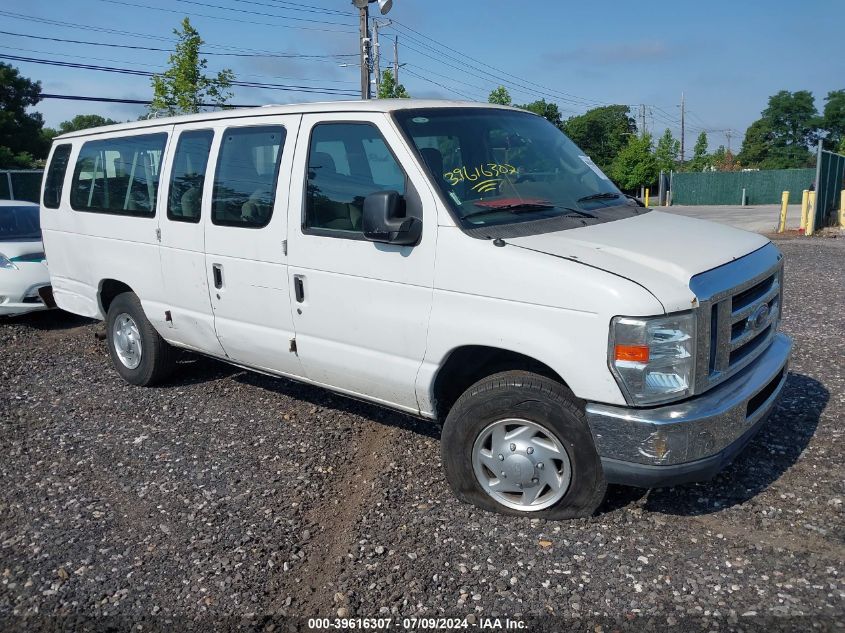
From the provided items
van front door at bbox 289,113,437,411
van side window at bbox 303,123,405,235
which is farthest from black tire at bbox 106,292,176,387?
van side window at bbox 303,123,405,235

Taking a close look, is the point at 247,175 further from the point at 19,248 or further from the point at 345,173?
the point at 19,248

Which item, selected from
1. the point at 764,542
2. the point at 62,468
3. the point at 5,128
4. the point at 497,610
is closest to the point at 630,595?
the point at 497,610

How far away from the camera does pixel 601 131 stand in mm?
78625

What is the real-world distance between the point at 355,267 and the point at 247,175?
123cm

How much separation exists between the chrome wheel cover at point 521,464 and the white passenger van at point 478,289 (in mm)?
10

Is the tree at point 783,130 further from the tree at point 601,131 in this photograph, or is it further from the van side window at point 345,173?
the van side window at point 345,173

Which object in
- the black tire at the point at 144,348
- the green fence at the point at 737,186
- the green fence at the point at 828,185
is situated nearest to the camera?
the black tire at the point at 144,348

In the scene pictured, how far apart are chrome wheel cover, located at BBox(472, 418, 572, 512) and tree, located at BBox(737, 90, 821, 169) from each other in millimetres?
91224

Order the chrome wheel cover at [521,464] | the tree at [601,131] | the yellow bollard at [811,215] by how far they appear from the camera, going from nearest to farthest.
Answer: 1. the chrome wheel cover at [521,464]
2. the yellow bollard at [811,215]
3. the tree at [601,131]

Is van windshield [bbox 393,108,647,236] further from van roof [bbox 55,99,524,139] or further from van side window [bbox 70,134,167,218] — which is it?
van side window [bbox 70,134,167,218]

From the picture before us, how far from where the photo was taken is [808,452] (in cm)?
459

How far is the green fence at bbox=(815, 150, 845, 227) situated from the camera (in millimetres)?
19078

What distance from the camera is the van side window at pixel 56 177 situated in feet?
22.3

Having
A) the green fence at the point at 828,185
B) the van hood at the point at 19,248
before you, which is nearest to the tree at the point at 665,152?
the green fence at the point at 828,185
